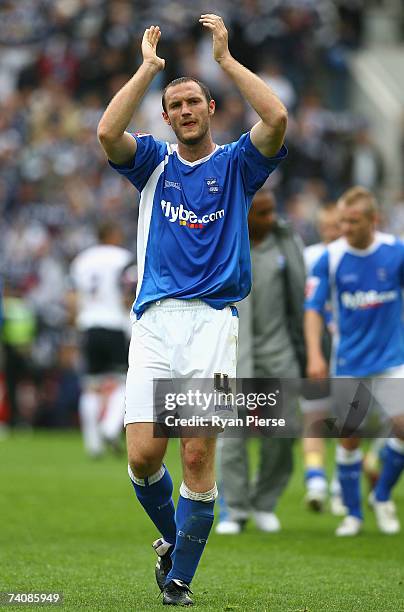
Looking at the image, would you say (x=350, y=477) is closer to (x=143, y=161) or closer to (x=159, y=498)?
(x=159, y=498)

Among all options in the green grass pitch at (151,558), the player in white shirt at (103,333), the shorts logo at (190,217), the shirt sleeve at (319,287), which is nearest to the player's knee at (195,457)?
the green grass pitch at (151,558)

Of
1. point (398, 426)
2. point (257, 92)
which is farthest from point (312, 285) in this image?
point (257, 92)

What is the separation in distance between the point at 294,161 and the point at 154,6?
378cm

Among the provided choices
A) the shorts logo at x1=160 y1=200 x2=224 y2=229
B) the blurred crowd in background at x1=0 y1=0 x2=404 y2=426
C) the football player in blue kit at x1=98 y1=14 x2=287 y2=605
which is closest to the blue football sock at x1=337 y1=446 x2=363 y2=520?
the football player in blue kit at x1=98 y1=14 x2=287 y2=605

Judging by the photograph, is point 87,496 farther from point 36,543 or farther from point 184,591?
point 184,591

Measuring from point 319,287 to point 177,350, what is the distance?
331cm

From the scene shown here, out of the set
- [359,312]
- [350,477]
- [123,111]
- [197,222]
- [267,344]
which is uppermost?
[123,111]

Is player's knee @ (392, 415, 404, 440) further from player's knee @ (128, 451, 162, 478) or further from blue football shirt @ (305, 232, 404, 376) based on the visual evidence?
player's knee @ (128, 451, 162, 478)

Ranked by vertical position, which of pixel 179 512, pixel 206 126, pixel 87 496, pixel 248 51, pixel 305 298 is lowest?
pixel 87 496

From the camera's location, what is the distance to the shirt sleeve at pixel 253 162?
6.74 m

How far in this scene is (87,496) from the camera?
40.2 feet

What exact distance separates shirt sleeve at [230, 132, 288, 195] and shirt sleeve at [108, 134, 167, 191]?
0.39 m

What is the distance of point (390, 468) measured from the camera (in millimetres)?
9922

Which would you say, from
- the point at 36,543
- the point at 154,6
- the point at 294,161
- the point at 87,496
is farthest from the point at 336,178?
the point at 36,543
